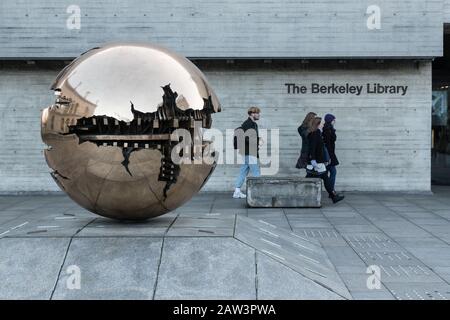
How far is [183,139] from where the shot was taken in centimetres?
535

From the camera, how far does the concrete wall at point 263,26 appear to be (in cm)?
1275

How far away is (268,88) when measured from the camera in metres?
13.4

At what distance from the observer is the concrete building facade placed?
1280 cm

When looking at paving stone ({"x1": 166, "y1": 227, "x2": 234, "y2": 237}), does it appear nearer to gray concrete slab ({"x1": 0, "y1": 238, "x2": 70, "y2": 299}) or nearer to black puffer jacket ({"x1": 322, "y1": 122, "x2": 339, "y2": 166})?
gray concrete slab ({"x1": 0, "y1": 238, "x2": 70, "y2": 299})

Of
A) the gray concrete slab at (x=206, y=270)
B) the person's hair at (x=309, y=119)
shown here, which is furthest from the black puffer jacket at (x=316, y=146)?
the gray concrete slab at (x=206, y=270)

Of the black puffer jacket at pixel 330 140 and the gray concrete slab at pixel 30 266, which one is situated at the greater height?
the black puffer jacket at pixel 330 140

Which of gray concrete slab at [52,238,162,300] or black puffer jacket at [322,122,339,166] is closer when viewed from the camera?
gray concrete slab at [52,238,162,300]

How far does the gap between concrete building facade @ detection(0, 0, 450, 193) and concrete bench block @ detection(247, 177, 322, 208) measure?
2.56m

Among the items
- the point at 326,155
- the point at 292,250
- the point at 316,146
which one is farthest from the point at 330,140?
the point at 292,250

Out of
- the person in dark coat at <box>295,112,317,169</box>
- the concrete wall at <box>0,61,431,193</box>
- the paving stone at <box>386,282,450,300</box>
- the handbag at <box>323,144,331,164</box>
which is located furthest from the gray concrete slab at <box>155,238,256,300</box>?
the concrete wall at <box>0,61,431,193</box>

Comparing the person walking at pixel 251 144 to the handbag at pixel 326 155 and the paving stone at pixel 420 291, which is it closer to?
the handbag at pixel 326 155

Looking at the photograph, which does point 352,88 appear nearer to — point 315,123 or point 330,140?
point 330,140

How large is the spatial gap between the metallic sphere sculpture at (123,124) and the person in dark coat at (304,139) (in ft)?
22.0
